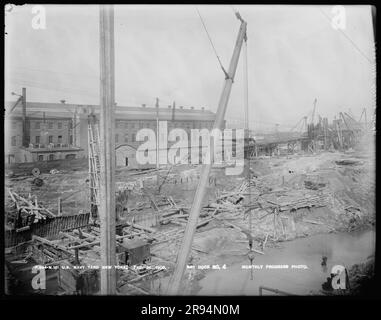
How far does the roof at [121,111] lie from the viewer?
2367 mm

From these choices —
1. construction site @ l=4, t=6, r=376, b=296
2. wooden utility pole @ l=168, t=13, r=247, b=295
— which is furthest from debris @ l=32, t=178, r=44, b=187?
wooden utility pole @ l=168, t=13, r=247, b=295

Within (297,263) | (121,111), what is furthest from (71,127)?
(297,263)

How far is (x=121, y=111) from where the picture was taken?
7.91 ft

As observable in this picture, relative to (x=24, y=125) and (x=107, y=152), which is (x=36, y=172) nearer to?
(x=24, y=125)

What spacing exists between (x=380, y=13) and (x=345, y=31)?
30cm

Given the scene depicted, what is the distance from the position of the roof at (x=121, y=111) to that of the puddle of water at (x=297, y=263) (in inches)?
46.4

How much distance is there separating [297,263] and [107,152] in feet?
5.48

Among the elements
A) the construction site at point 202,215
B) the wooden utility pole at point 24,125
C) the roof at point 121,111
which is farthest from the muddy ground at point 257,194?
the roof at point 121,111

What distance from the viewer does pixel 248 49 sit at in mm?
2496
